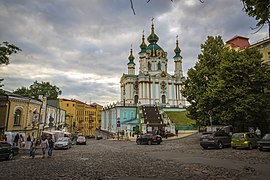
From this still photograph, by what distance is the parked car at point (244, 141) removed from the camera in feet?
60.7

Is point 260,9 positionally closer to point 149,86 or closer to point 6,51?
point 6,51

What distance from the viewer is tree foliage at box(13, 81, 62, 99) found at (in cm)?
6475

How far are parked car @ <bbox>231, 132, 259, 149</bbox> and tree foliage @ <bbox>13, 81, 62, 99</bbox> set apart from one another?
58.0 meters

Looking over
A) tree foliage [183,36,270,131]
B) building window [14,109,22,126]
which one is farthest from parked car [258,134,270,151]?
building window [14,109,22,126]

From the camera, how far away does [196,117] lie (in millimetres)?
26938

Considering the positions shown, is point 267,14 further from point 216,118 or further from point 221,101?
point 216,118

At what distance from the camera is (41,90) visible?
67.9 meters

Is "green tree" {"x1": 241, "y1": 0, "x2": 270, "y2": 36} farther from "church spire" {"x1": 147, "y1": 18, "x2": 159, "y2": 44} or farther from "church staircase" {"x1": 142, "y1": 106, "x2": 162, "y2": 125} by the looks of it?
"church spire" {"x1": 147, "y1": 18, "x2": 159, "y2": 44}

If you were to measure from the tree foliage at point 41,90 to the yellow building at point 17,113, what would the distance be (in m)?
37.2

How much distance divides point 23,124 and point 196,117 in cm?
2146

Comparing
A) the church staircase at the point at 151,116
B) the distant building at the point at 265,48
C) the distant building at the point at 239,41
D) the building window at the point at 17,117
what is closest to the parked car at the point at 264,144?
the distant building at the point at 265,48

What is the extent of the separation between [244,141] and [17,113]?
24.8 m

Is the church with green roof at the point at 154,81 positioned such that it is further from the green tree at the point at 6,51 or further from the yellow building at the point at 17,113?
the green tree at the point at 6,51

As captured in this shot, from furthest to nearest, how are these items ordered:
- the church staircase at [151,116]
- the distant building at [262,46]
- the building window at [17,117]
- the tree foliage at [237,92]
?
the church staircase at [151,116] < the building window at [17,117] < the distant building at [262,46] < the tree foliage at [237,92]
